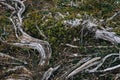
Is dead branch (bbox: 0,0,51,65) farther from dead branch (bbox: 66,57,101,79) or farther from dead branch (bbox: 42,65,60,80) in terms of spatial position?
dead branch (bbox: 66,57,101,79)

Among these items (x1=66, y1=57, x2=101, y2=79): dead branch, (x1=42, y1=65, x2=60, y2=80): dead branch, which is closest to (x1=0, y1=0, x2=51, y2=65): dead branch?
(x1=42, y1=65, x2=60, y2=80): dead branch

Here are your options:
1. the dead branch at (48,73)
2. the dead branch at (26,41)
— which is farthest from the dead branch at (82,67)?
the dead branch at (26,41)

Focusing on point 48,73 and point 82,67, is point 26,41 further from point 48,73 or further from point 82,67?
point 82,67

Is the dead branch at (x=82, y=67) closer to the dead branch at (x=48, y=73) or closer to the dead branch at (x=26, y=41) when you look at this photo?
the dead branch at (x=48, y=73)

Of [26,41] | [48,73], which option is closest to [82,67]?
[48,73]

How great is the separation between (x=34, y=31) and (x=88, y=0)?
2.42 meters

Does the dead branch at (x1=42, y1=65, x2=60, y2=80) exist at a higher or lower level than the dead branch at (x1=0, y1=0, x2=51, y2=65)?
lower

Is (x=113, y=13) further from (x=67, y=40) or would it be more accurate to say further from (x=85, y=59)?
(x=85, y=59)

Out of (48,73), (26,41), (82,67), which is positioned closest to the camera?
(48,73)

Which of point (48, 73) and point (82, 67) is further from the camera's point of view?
point (82, 67)

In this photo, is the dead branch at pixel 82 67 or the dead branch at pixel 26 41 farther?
the dead branch at pixel 26 41

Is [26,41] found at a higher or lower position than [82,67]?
higher

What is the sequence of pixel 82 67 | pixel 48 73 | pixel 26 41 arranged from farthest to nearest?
pixel 26 41
pixel 82 67
pixel 48 73

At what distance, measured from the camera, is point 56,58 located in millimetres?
7250
